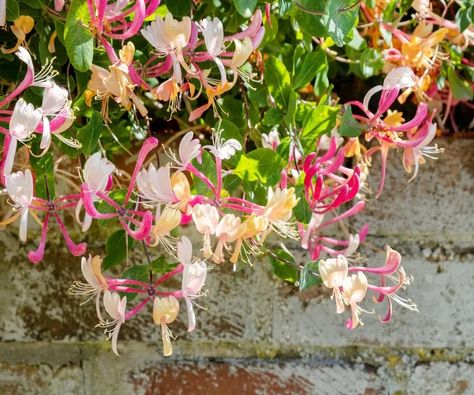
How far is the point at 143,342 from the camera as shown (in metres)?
0.88

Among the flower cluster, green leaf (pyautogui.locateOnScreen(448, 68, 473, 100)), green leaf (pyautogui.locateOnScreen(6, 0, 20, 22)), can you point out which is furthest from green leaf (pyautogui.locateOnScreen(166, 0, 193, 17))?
green leaf (pyautogui.locateOnScreen(448, 68, 473, 100))

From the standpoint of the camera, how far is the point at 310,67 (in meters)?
0.67

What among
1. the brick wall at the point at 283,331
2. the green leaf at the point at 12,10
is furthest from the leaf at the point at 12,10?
the brick wall at the point at 283,331

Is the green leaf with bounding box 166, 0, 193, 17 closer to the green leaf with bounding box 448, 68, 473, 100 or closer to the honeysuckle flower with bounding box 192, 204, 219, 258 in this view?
the honeysuckle flower with bounding box 192, 204, 219, 258

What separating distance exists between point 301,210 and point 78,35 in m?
0.19

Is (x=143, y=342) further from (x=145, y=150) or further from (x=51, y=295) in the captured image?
(x=145, y=150)

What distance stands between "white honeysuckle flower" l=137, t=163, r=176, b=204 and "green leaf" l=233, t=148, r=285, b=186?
79 millimetres

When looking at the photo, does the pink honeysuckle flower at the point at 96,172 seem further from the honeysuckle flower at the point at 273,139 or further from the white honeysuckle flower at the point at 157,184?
the honeysuckle flower at the point at 273,139

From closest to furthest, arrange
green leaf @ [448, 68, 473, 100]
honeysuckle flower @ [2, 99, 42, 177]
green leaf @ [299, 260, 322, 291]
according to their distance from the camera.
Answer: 1. honeysuckle flower @ [2, 99, 42, 177]
2. green leaf @ [299, 260, 322, 291]
3. green leaf @ [448, 68, 473, 100]

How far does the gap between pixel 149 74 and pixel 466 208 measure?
444mm

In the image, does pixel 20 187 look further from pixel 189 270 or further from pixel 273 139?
pixel 273 139

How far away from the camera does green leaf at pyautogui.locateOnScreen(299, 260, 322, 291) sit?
588 millimetres

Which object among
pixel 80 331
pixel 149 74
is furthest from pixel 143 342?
pixel 149 74

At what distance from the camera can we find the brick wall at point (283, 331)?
88 cm
